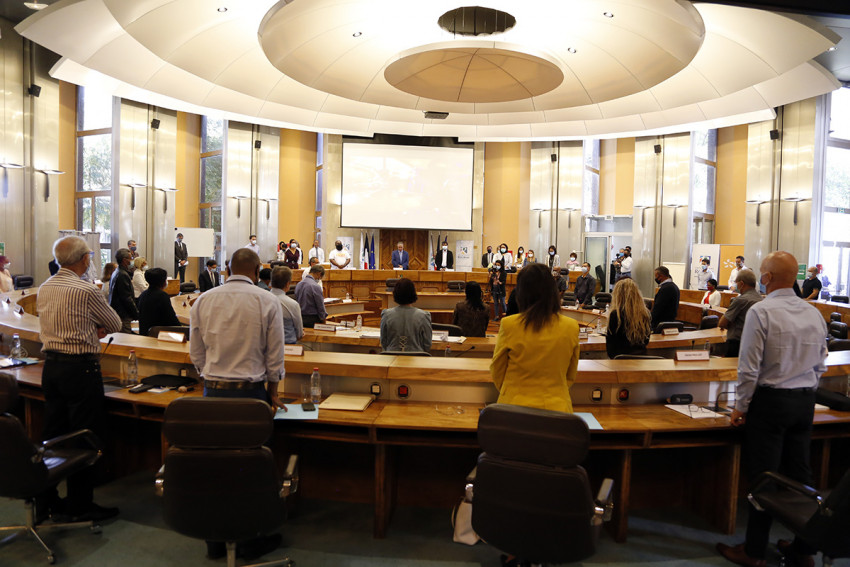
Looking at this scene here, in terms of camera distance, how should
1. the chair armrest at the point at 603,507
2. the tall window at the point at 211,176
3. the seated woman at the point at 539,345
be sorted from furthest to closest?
the tall window at the point at 211,176 < the seated woman at the point at 539,345 < the chair armrest at the point at 603,507

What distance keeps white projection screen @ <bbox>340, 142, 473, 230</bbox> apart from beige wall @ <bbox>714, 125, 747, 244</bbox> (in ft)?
24.2

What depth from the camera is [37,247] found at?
12297 millimetres

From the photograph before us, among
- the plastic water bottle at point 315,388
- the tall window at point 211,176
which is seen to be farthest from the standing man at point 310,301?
the tall window at point 211,176

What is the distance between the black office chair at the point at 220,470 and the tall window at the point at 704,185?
52.3 ft

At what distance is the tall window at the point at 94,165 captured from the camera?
13.9 m

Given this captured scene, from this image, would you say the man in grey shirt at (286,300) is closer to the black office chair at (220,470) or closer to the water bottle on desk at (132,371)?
the water bottle on desk at (132,371)

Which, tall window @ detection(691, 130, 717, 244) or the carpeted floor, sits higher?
tall window @ detection(691, 130, 717, 244)

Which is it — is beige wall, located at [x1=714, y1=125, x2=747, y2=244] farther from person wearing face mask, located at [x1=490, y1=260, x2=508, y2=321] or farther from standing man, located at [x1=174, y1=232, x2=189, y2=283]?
standing man, located at [x1=174, y1=232, x2=189, y2=283]

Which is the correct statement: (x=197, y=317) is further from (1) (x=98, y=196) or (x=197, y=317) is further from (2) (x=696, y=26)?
(1) (x=98, y=196)

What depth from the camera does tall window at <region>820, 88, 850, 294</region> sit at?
13.2m

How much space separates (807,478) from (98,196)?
15777 mm

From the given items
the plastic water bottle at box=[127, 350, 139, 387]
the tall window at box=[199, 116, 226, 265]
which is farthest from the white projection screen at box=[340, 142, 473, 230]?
the plastic water bottle at box=[127, 350, 139, 387]

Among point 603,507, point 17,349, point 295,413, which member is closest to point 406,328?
point 295,413

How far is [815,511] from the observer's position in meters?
2.19
